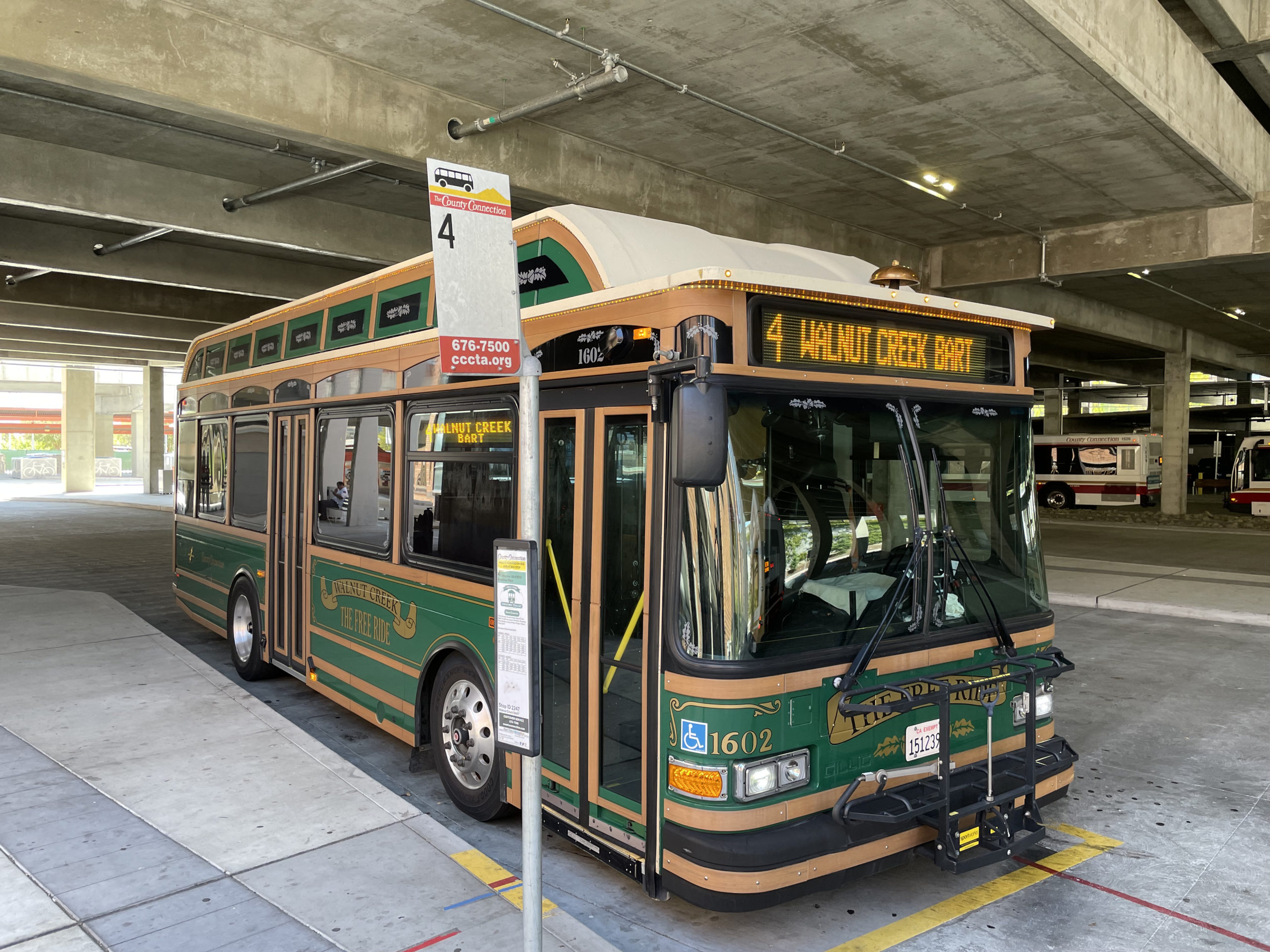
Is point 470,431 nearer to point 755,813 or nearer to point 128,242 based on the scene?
point 755,813

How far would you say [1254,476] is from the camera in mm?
32688

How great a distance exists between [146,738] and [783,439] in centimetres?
477

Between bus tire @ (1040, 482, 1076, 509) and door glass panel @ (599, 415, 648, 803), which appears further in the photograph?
bus tire @ (1040, 482, 1076, 509)

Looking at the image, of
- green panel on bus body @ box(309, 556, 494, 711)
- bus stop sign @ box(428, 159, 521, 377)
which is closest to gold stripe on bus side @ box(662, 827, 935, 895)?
green panel on bus body @ box(309, 556, 494, 711)

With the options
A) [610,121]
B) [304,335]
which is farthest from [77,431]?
[304,335]

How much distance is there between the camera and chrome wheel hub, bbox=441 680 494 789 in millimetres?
5246

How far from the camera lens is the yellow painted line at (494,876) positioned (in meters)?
4.25

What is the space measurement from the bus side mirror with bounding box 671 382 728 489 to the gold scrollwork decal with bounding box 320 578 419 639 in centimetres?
282

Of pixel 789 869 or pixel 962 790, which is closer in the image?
pixel 789 869

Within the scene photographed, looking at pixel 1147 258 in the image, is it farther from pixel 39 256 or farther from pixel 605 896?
pixel 39 256

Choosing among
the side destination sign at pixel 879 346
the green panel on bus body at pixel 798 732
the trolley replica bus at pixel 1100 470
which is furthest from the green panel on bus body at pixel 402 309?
the trolley replica bus at pixel 1100 470

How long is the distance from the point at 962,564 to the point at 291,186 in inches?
438

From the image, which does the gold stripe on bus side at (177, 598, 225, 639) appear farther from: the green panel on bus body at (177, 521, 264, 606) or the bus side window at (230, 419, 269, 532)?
the bus side window at (230, 419, 269, 532)

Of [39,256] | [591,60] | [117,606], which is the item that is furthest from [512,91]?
[39,256]
